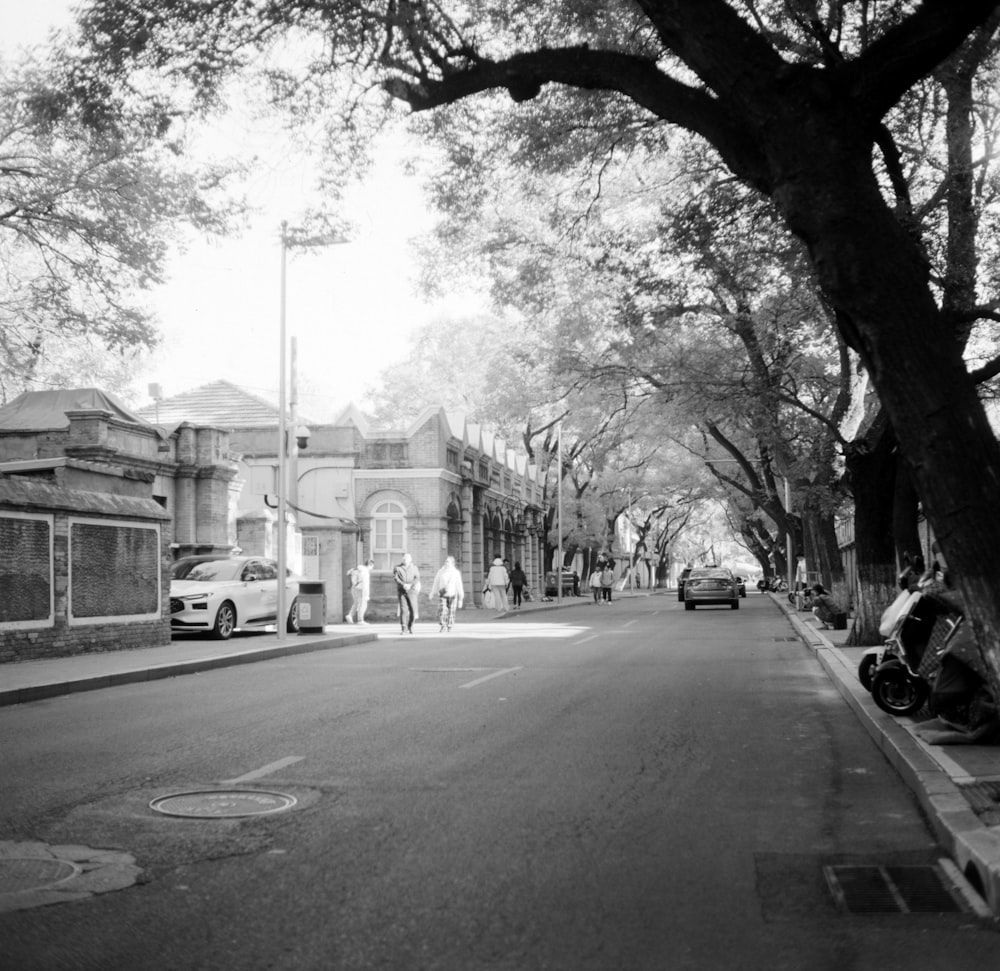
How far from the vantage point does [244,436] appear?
36.0 meters

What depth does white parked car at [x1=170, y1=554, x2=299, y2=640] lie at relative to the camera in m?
22.8

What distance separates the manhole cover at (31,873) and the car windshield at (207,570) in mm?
19108

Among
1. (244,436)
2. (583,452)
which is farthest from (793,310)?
(583,452)

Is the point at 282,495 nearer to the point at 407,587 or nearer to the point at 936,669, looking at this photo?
the point at 407,587

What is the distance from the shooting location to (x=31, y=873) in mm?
5230

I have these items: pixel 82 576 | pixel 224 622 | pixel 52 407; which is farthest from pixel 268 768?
pixel 52 407

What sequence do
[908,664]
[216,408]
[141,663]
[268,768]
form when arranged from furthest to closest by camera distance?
[216,408]
[141,663]
[908,664]
[268,768]

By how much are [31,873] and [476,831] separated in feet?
7.19

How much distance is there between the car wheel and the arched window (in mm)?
13256

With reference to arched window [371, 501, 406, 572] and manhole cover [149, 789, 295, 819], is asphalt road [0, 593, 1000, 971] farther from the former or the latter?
arched window [371, 501, 406, 572]

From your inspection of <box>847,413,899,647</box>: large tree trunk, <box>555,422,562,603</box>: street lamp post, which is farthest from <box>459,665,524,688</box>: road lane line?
<box>555,422,562,603</box>: street lamp post

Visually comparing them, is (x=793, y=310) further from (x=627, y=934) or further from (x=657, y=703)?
(x=627, y=934)

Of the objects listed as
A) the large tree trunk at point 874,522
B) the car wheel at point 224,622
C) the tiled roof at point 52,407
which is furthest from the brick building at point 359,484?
the large tree trunk at point 874,522

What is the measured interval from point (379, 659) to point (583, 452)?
123 feet
